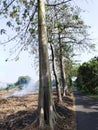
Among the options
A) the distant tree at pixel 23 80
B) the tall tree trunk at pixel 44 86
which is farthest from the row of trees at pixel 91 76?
the distant tree at pixel 23 80

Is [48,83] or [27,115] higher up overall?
[48,83]

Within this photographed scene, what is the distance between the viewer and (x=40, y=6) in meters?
15.7

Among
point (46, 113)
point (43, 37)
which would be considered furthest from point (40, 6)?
point (46, 113)

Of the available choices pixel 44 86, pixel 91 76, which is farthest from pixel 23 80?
pixel 44 86

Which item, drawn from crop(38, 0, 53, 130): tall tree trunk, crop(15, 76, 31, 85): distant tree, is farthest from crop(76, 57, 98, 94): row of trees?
crop(15, 76, 31, 85): distant tree

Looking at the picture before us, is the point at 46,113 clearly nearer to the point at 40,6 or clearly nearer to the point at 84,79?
the point at 40,6

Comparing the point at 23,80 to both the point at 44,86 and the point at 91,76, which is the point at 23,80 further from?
the point at 44,86

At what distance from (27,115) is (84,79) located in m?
39.7

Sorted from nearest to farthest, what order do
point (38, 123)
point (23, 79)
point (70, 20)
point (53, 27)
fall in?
point (38, 123) → point (53, 27) → point (70, 20) → point (23, 79)

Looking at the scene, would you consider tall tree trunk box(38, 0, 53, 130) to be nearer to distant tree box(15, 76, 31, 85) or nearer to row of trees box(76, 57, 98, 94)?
row of trees box(76, 57, 98, 94)

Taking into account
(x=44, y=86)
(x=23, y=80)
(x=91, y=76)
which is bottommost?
(x=44, y=86)

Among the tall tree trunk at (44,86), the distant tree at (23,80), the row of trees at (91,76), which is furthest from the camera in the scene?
the distant tree at (23,80)

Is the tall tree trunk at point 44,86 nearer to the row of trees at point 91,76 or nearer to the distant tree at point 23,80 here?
the row of trees at point 91,76

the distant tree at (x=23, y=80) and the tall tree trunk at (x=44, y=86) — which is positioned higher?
the distant tree at (x=23, y=80)
